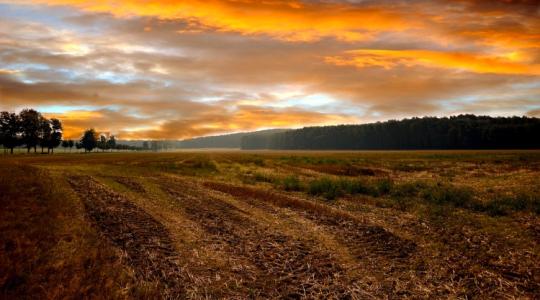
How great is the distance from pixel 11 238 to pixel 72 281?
4428mm

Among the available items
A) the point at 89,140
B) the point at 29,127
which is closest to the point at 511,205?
the point at 29,127

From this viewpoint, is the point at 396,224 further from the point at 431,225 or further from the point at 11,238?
the point at 11,238

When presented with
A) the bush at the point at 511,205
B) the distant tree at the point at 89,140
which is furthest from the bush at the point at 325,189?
the distant tree at the point at 89,140

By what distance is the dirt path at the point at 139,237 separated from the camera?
8242mm

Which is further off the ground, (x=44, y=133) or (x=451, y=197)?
(x=44, y=133)

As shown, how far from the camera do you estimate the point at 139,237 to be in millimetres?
11578

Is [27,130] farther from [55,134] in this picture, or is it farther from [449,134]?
[449,134]

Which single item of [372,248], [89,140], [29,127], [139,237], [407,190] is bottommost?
[372,248]

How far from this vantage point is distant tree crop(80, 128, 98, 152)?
15650 cm

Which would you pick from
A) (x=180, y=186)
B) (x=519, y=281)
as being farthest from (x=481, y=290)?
(x=180, y=186)

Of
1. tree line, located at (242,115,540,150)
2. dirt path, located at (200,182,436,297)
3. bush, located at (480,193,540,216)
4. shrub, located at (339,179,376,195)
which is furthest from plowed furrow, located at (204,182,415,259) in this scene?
tree line, located at (242,115,540,150)

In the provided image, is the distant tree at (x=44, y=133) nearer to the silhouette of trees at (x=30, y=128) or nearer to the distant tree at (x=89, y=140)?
the silhouette of trees at (x=30, y=128)

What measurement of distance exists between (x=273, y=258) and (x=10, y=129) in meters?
140

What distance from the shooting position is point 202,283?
7945 mm
